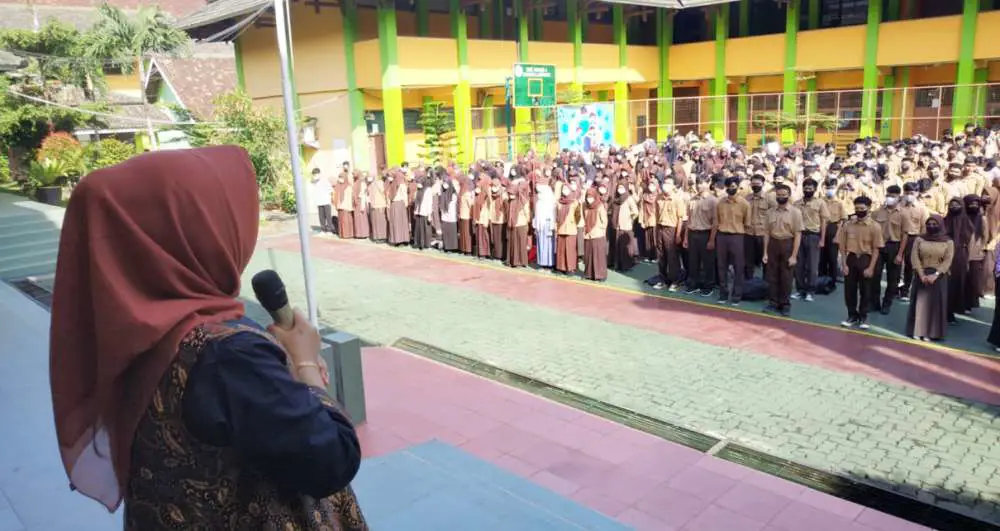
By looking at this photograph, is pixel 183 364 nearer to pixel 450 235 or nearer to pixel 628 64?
pixel 450 235

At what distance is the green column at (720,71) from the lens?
27656 mm

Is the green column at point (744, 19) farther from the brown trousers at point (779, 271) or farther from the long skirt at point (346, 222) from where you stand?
the brown trousers at point (779, 271)

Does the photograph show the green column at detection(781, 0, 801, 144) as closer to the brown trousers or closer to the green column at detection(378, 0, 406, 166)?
the green column at detection(378, 0, 406, 166)

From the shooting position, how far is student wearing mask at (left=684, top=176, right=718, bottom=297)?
10344 millimetres

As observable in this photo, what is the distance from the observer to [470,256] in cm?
1427

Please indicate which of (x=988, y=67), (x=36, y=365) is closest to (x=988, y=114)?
(x=988, y=67)

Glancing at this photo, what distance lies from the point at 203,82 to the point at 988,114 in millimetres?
29396

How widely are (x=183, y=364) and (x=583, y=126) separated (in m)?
21.9

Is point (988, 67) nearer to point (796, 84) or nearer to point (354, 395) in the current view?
point (796, 84)

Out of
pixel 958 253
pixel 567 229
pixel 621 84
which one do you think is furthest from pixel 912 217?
pixel 621 84

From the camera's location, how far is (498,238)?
44.4ft

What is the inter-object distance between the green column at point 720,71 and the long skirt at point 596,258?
17631 millimetres

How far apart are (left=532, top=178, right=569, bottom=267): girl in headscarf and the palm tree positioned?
13394 millimetres

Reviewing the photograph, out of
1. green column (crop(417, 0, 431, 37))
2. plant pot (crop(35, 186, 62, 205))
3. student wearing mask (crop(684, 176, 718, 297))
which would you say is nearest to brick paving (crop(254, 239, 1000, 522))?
student wearing mask (crop(684, 176, 718, 297))
